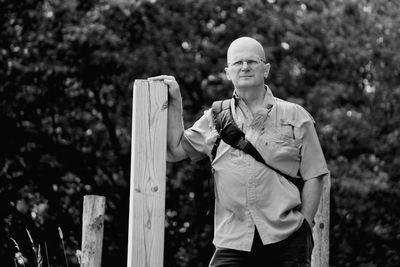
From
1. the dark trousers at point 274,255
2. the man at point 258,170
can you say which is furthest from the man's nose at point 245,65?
the dark trousers at point 274,255

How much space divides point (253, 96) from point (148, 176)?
69 centimetres

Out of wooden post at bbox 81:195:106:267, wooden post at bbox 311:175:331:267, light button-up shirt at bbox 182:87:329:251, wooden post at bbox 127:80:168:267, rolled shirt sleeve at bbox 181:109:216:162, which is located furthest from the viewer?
wooden post at bbox 311:175:331:267

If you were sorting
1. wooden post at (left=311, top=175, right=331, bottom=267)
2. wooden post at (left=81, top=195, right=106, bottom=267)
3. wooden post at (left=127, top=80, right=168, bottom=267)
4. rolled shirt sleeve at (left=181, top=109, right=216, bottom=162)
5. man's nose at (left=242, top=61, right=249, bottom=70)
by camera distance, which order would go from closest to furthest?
1. wooden post at (left=127, top=80, right=168, bottom=267)
2. man's nose at (left=242, top=61, right=249, bottom=70)
3. rolled shirt sleeve at (left=181, top=109, right=216, bottom=162)
4. wooden post at (left=81, top=195, right=106, bottom=267)
5. wooden post at (left=311, top=175, right=331, bottom=267)

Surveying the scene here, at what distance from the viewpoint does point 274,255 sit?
163 inches

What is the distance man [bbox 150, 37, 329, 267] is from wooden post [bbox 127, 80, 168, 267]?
5.1 inches

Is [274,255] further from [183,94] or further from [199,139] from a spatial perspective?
[183,94]

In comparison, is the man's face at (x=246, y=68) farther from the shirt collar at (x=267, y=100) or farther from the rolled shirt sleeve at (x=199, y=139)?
the rolled shirt sleeve at (x=199, y=139)

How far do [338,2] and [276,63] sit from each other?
1532 millimetres

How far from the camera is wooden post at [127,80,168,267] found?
397 cm

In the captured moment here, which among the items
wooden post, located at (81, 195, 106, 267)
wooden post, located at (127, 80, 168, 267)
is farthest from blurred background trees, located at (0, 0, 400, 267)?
wooden post, located at (127, 80, 168, 267)

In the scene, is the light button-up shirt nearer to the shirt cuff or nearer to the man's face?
the shirt cuff

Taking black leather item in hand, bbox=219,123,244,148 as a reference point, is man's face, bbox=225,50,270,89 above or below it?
above

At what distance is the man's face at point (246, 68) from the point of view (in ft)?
14.0

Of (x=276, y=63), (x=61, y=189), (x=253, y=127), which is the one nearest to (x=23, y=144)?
(x=61, y=189)
